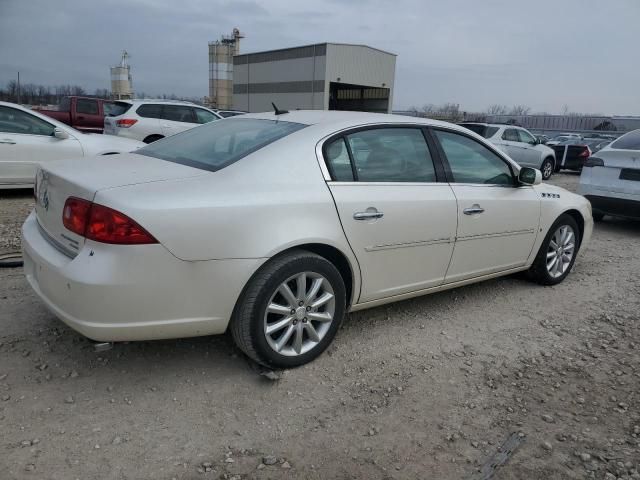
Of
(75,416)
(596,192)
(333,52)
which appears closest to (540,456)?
(75,416)

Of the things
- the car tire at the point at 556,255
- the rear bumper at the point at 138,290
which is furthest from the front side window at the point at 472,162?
the rear bumper at the point at 138,290

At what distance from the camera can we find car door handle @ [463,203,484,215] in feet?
11.9

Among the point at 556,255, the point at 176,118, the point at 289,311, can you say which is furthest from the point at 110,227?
the point at 176,118

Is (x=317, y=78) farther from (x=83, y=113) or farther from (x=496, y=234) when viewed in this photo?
(x=496, y=234)

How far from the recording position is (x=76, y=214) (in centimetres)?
251

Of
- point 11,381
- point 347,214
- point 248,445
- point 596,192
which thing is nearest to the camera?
point 248,445

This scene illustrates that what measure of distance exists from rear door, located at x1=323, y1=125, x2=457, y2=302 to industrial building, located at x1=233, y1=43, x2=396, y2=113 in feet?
128

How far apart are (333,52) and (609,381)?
1604 inches

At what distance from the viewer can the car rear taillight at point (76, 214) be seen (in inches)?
96.8

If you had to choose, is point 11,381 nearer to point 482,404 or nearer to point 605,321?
point 482,404

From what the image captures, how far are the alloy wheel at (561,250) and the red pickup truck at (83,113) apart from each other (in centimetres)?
1389

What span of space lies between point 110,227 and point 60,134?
5.96 m

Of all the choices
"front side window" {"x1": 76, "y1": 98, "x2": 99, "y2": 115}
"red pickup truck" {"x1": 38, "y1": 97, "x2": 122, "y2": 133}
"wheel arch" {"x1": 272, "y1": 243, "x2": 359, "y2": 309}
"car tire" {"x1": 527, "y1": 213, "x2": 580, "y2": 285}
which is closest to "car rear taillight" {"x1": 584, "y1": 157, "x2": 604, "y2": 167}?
"car tire" {"x1": 527, "y1": 213, "x2": 580, "y2": 285}

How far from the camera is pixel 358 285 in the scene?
10.4ft
